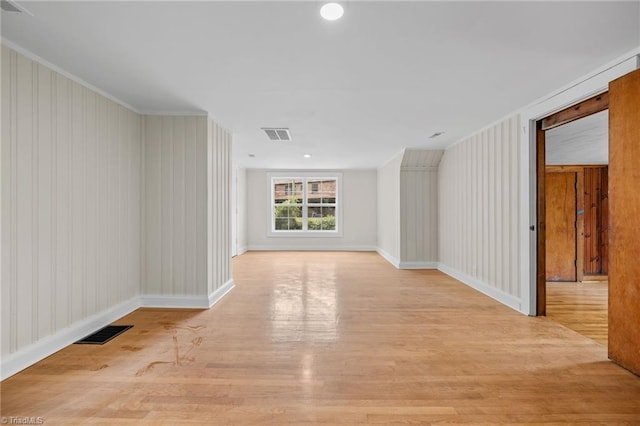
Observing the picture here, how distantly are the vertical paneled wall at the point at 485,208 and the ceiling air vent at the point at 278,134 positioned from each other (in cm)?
284

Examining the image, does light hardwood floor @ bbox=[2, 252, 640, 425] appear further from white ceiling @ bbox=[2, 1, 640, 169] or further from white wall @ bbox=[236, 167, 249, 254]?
white wall @ bbox=[236, 167, 249, 254]

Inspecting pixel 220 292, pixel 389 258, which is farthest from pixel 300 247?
pixel 220 292

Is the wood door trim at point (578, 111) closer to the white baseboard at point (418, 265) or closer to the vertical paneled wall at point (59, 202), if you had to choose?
the white baseboard at point (418, 265)

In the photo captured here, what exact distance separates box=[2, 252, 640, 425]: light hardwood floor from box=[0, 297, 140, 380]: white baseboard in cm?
7

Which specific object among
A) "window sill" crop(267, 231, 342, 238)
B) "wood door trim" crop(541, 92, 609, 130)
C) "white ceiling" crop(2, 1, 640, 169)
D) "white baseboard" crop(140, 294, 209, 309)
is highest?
"white ceiling" crop(2, 1, 640, 169)

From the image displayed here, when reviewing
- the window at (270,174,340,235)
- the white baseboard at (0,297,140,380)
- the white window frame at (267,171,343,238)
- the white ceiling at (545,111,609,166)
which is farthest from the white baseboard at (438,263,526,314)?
the white baseboard at (0,297,140,380)

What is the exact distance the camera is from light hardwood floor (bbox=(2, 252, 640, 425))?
1.77 m

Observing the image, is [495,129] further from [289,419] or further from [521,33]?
[289,419]

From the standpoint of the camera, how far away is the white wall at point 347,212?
8875 mm

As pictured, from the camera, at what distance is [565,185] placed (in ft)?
17.5

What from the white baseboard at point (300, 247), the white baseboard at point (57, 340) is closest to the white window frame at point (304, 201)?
the white baseboard at point (300, 247)

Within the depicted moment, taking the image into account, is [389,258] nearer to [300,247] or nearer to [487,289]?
[300,247]

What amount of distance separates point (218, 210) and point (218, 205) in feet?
0.22

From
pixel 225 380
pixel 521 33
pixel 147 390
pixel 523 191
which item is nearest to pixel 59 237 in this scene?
pixel 147 390
